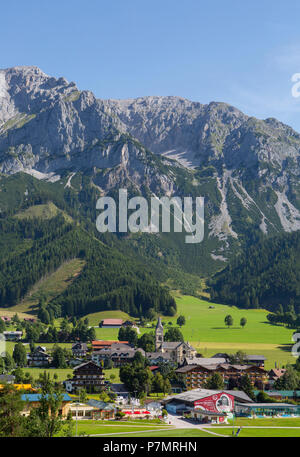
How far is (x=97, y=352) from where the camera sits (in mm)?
169500

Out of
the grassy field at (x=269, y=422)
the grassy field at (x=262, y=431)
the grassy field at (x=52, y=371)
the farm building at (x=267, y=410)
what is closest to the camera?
the grassy field at (x=262, y=431)

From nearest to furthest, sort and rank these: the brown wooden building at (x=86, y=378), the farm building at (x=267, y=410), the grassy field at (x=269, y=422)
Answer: the grassy field at (x=269, y=422), the farm building at (x=267, y=410), the brown wooden building at (x=86, y=378)

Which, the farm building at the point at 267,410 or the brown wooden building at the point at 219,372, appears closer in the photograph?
the farm building at the point at 267,410

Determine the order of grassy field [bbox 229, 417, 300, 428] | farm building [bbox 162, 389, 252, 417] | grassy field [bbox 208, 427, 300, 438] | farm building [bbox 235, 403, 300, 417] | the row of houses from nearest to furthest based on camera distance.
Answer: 1. grassy field [bbox 208, 427, 300, 438]
2. grassy field [bbox 229, 417, 300, 428]
3. farm building [bbox 162, 389, 252, 417]
4. farm building [bbox 235, 403, 300, 417]
5. the row of houses

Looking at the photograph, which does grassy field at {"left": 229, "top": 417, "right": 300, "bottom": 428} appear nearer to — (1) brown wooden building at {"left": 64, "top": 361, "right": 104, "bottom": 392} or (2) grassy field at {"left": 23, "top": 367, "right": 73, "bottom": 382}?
(1) brown wooden building at {"left": 64, "top": 361, "right": 104, "bottom": 392}

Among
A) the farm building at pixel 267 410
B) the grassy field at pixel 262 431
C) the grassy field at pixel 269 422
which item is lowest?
the farm building at pixel 267 410

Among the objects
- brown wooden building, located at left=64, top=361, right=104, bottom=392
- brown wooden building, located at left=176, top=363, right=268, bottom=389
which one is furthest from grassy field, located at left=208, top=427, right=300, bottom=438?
brown wooden building, located at left=176, top=363, right=268, bottom=389

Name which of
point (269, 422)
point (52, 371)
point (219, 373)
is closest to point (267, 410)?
point (269, 422)

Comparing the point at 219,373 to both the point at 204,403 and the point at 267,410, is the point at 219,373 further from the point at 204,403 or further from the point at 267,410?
the point at 204,403

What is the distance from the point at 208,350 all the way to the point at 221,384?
4968cm

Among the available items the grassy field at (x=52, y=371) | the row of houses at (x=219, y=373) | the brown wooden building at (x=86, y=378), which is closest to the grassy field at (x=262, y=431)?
the brown wooden building at (x=86, y=378)

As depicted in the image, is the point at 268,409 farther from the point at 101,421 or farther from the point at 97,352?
the point at 97,352

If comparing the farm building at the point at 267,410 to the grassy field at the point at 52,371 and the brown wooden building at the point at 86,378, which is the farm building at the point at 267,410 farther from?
the grassy field at the point at 52,371
